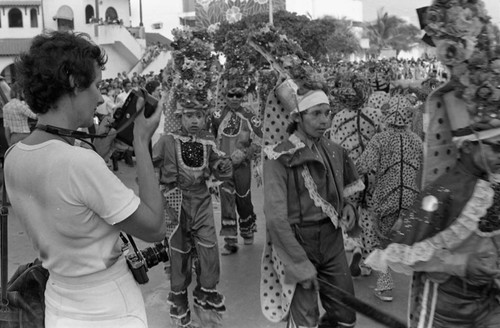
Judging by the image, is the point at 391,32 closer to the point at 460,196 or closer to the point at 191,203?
the point at 191,203

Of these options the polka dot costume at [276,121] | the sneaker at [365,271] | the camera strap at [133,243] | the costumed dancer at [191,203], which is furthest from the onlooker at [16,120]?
the camera strap at [133,243]

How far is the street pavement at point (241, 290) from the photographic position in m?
5.17

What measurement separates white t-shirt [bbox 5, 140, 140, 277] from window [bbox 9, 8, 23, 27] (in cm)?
4302

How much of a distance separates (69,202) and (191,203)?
10.3 feet

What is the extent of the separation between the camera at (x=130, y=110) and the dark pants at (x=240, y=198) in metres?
4.91

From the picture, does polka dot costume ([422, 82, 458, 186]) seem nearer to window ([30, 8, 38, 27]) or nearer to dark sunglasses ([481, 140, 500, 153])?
dark sunglasses ([481, 140, 500, 153])

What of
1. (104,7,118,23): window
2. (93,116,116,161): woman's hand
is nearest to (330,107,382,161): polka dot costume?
(93,116,116,161): woman's hand

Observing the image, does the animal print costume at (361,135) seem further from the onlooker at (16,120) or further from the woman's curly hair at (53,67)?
the onlooker at (16,120)

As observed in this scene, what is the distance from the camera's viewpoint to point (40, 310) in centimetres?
259

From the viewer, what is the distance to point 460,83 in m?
2.71

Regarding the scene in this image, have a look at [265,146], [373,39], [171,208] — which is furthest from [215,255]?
[373,39]

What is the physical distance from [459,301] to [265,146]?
1.64 m

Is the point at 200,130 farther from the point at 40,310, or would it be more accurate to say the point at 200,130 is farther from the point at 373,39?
the point at 373,39

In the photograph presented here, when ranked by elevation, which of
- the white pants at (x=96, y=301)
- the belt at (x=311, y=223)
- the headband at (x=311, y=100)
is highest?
the headband at (x=311, y=100)
